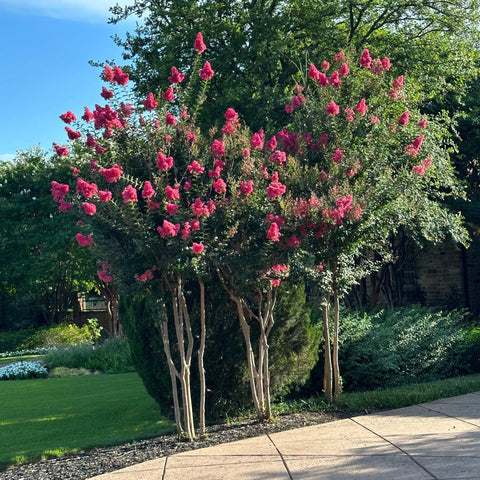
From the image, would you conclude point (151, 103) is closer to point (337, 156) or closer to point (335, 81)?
point (337, 156)

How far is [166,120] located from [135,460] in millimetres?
3448

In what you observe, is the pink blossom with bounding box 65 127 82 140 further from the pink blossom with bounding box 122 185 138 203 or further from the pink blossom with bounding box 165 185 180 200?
the pink blossom with bounding box 165 185 180 200

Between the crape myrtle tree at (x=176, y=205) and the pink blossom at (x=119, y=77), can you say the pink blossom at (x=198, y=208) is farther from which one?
the pink blossom at (x=119, y=77)

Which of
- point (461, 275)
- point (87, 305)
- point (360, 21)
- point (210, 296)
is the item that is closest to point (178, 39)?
point (360, 21)

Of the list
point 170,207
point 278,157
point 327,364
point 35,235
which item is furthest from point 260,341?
point 35,235

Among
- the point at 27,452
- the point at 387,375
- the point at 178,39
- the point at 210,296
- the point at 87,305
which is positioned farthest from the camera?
the point at 87,305

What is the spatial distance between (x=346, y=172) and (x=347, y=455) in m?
3.48

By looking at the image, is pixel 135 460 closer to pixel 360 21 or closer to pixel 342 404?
A: pixel 342 404

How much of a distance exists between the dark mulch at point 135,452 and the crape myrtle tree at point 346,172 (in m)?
1.30

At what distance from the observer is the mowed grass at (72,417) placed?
291 inches

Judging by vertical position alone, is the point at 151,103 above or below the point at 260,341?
above

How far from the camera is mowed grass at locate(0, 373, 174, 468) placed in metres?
7.40

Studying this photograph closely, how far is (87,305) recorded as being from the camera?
30.9m

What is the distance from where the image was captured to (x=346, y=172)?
25.1ft
